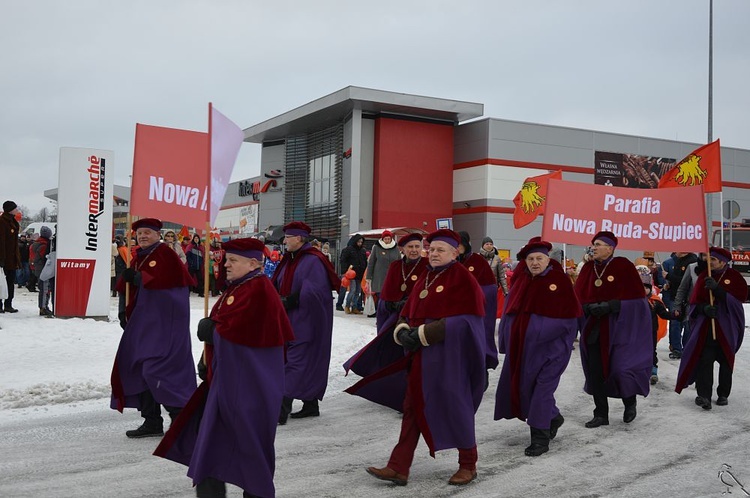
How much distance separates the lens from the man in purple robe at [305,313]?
24.9 feet

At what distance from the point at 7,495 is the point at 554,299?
444 cm

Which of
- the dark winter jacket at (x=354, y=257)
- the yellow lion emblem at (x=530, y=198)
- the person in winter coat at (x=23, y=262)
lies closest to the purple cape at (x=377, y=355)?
the dark winter jacket at (x=354, y=257)

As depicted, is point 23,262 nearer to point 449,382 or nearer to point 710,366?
point 710,366

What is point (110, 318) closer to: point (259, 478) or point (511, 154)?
point (259, 478)

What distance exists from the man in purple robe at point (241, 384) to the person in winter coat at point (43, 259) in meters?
10.5

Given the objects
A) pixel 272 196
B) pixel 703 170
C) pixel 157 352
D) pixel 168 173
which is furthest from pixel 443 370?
pixel 272 196

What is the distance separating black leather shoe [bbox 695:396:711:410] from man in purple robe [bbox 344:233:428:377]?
3445 millimetres

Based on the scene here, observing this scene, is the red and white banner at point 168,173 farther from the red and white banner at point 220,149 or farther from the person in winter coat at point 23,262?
the person in winter coat at point 23,262

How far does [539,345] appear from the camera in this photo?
659 cm

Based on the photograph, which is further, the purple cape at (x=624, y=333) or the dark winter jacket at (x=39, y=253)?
the dark winter jacket at (x=39, y=253)

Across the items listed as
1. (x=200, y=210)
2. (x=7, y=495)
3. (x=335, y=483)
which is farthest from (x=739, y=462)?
(x=7, y=495)

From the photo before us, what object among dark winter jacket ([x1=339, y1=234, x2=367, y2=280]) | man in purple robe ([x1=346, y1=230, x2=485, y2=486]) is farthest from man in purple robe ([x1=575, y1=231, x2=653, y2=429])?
dark winter jacket ([x1=339, y1=234, x2=367, y2=280])

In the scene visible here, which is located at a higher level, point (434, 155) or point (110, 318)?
point (434, 155)

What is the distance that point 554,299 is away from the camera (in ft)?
21.8
